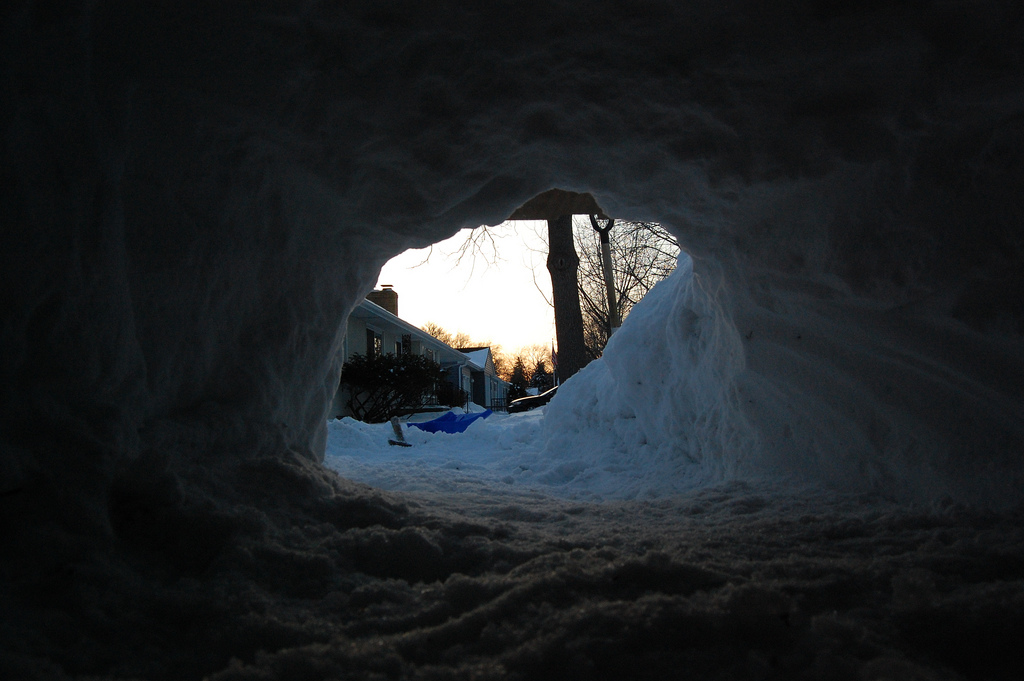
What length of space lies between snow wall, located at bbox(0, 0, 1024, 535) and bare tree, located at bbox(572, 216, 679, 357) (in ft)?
49.2

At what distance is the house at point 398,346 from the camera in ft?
58.8

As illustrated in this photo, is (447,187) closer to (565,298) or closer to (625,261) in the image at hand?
(565,298)

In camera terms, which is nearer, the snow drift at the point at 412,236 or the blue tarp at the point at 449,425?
the snow drift at the point at 412,236

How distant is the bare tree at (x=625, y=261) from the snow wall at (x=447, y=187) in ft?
49.2

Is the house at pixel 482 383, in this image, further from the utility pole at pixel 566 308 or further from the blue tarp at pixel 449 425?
the blue tarp at pixel 449 425

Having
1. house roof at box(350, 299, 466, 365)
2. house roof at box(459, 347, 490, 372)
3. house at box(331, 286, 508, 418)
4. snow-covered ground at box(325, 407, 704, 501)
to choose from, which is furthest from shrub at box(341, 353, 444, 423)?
house roof at box(459, 347, 490, 372)

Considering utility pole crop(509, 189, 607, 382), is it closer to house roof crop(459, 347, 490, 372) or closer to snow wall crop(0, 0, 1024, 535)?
snow wall crop(0, 0, 1024, 535)

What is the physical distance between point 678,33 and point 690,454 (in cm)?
372

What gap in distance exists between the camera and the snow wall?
1.82 m

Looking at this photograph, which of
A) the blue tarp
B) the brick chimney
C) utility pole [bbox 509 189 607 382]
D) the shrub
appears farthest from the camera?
the brick chimney

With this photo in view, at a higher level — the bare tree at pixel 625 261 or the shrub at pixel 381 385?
the bare tree at pixel 625 261

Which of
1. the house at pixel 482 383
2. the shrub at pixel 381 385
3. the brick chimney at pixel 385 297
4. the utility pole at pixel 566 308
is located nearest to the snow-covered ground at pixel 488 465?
the utility pole at pixel 566 308

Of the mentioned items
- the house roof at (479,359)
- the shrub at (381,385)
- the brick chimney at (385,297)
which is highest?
the brick chimney at (385,297)

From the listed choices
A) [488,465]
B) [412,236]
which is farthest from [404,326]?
[412,236]
